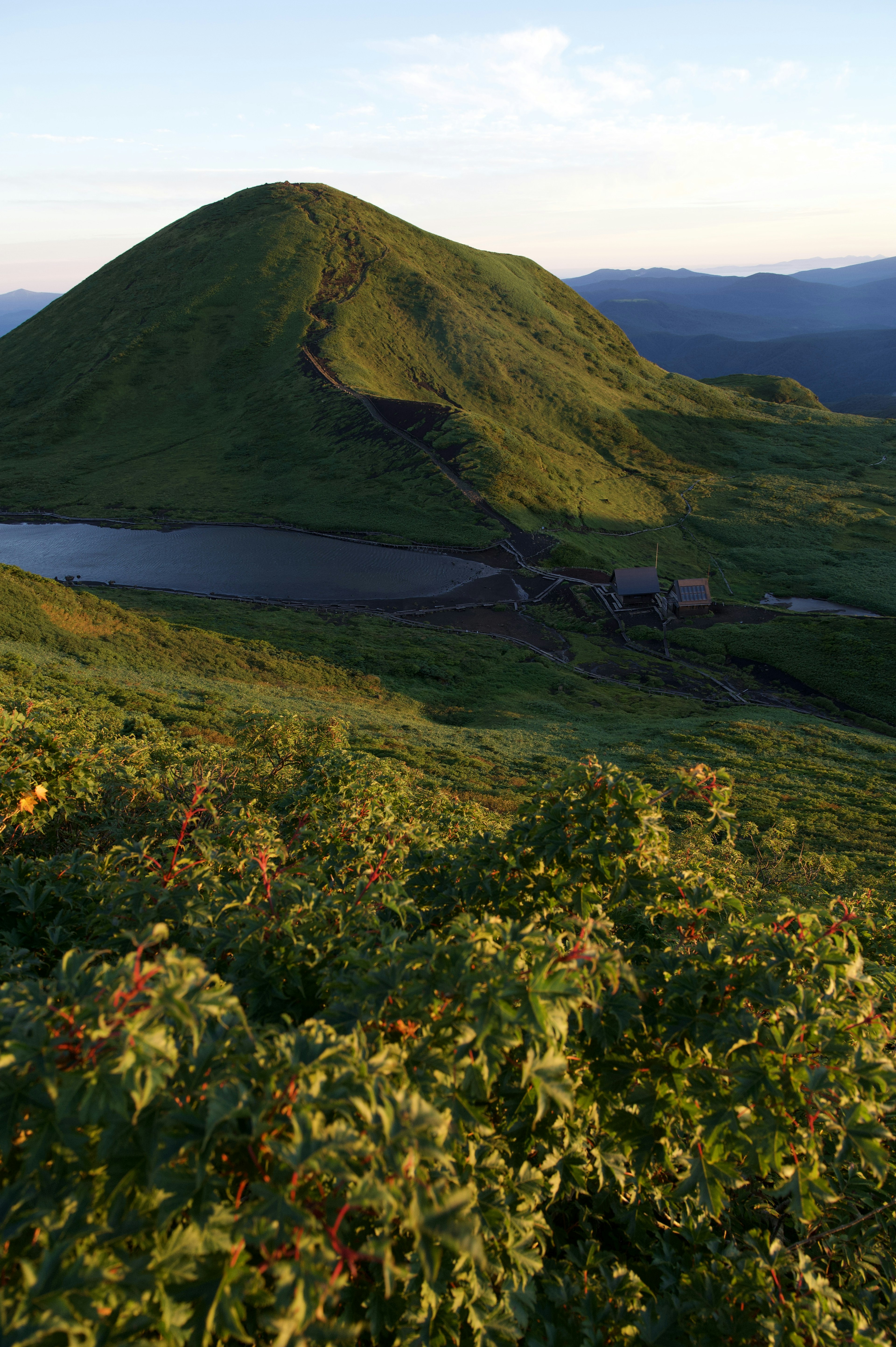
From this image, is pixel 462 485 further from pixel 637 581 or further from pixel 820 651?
pixel 820 651

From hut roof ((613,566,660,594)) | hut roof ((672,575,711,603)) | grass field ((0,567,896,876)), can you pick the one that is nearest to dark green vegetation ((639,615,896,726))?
hut roof ((672,575,711,603))

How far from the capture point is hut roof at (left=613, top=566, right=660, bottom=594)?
61594 mm

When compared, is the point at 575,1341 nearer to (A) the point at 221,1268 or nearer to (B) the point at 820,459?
(A) the point at 221,1268

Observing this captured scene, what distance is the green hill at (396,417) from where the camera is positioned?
85125 millimetres

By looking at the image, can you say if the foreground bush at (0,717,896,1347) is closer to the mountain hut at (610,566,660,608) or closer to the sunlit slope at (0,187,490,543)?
the mountain hut at (610,566,660,608)

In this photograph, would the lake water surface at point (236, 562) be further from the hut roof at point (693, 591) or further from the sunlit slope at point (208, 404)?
the hut roof at point (693, 591)

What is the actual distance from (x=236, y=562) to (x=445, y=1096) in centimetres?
7515

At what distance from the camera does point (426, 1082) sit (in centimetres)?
360

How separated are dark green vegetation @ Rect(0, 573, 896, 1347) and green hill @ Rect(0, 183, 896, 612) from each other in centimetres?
6878

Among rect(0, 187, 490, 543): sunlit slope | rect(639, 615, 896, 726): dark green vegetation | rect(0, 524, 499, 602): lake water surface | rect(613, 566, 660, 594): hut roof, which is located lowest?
rect(639, 615, 896, 726): dark green vegetation

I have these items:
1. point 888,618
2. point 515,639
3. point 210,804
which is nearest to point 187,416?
point 515,639

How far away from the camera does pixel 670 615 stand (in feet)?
196

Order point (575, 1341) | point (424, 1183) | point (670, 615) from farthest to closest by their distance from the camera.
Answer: point (670, 615), point (575, 1341), point (424, 1183)

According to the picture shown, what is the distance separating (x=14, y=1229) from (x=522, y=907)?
4338mm
